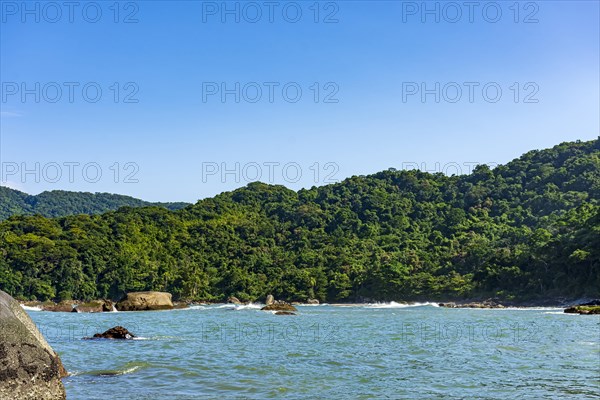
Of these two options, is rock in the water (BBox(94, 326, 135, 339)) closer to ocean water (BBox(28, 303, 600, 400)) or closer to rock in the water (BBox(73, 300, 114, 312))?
ocean water (BBox(28, 303, 600, 400))

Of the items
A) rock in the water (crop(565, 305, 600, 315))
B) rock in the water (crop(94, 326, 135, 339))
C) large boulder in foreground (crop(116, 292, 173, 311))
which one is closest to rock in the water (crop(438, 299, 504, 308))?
rock in the water (crop(565, 305, 600, 315))

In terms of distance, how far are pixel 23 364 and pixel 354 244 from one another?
14771 cm

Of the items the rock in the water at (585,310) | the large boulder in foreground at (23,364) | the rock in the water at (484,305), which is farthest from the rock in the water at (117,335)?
the rock in the water at (484,305)

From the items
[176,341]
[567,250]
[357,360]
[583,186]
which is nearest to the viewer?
[357,360]

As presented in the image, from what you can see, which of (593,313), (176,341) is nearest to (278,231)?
(593,313)

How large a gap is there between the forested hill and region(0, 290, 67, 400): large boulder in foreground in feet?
292

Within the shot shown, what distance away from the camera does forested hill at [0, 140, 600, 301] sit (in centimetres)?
10906

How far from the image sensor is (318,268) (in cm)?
13900

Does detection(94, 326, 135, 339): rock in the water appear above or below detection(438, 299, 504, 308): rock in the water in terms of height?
above

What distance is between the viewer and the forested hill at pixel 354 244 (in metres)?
109

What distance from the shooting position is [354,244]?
15850cm

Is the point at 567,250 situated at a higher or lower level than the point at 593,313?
higher

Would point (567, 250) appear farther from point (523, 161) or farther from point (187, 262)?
point (523, 161)

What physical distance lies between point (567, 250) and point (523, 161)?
108 meters
